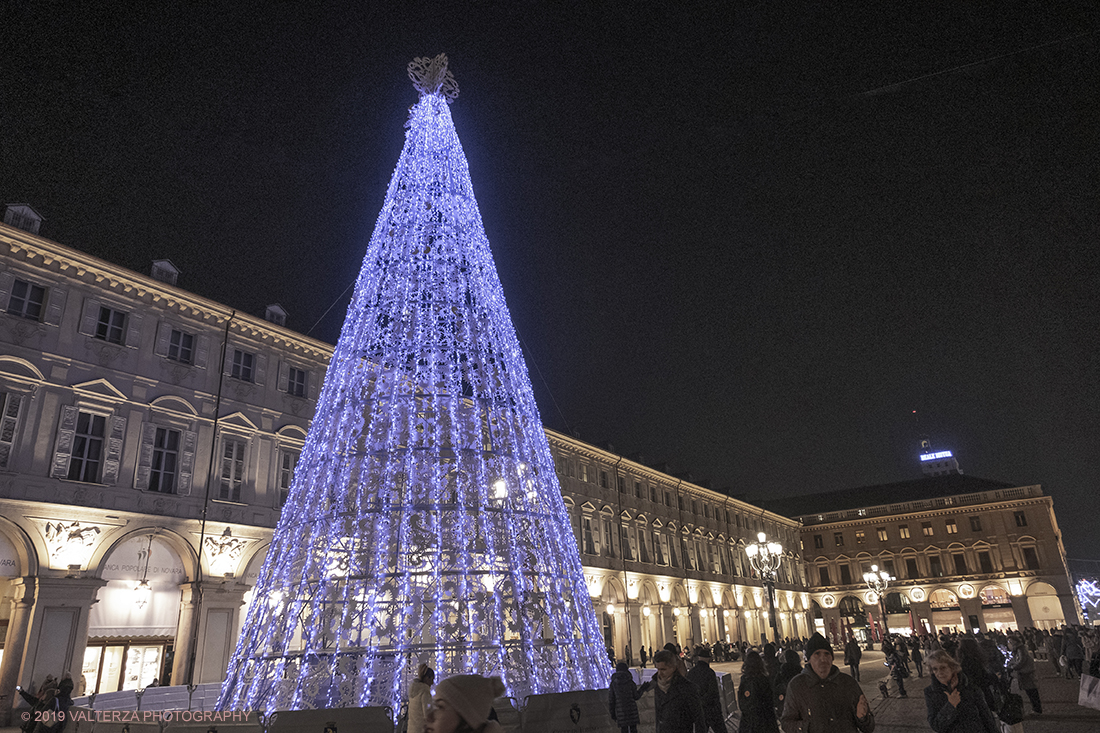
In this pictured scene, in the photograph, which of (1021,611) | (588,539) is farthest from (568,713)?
(1021,611)

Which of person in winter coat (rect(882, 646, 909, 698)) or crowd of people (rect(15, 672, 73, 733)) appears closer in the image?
crowd of people (rect(15, 672, 73, 733))

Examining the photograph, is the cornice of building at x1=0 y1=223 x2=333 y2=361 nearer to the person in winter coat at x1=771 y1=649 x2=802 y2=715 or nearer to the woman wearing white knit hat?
the person in winter coat at x1=771 y1=649 x2=802 y2=715

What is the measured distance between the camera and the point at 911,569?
6231cm

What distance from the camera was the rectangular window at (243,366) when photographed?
75.1ft

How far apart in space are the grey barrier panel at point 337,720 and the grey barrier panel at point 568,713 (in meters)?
1.77

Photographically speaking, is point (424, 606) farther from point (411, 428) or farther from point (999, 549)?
point (999, 549)

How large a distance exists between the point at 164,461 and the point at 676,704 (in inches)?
751

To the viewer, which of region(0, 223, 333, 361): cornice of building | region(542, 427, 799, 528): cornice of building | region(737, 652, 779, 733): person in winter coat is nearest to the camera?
region(737, 652, 779, 733): person in winter coat

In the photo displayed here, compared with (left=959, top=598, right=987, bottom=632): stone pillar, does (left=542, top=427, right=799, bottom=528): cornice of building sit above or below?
above

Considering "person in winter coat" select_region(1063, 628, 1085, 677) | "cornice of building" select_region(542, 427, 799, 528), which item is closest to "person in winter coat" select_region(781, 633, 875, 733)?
"person in winter coat" select_region(1063, 628, 1085, 677)

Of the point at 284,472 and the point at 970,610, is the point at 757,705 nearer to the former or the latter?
the point at 284,472

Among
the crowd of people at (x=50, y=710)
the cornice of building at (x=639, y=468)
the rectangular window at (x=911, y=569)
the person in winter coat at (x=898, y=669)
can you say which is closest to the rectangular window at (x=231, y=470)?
the crowd of people at (x=50, y=710)

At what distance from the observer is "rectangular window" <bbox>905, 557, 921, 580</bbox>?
2436 inches

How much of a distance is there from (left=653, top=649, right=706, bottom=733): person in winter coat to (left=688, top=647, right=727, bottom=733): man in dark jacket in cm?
31
